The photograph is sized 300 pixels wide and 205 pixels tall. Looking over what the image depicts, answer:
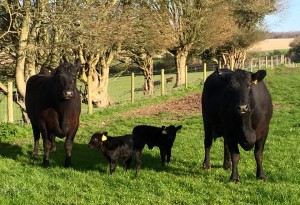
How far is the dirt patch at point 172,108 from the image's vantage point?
16767mm

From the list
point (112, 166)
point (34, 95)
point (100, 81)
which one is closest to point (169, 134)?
point (112, 166)

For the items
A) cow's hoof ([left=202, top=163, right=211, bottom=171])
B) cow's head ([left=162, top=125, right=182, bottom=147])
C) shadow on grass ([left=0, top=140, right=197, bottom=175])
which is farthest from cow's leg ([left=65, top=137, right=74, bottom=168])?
cow's hoof ([left=202, top=163, right=211, bottom=171])

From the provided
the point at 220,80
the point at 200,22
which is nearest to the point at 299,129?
the point at 220,80

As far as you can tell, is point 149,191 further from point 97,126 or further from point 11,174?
point 97,126

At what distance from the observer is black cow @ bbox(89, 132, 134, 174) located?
303 inches

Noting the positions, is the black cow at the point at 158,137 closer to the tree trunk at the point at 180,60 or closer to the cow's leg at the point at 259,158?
the cow's leg at the point at 259,158

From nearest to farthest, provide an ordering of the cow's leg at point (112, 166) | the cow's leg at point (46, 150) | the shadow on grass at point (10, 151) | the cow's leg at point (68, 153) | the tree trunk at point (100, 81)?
1. the cow's leg at point (112, 166)
2. the cow's leg at point (68, 153)
3. the cow's leg at point (46, 150)
4. the shadow on grass at point (10, 151)
5. the tree trunk at point (100, 81)

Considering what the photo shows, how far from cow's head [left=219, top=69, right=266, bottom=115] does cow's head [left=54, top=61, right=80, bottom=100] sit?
303cm

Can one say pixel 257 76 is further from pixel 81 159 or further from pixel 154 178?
pixel 81 159

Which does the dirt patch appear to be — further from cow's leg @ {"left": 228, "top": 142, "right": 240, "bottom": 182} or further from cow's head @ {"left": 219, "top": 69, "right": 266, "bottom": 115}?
cow's head @ {"left": 219, "top": 69, "right": 266, "bottom": 115}

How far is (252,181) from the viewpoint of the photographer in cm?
693

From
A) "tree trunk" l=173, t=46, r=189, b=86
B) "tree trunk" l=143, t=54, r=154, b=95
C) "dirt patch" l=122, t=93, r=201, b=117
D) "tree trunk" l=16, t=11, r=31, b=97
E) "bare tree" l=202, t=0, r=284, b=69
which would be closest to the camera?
"tree trunk" l=16, t=11, r=31, b=97


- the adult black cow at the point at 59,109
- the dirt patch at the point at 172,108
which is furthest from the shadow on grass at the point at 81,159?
the dirt patch at the point at 172,108

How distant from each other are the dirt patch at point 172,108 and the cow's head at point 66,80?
8075 mm
